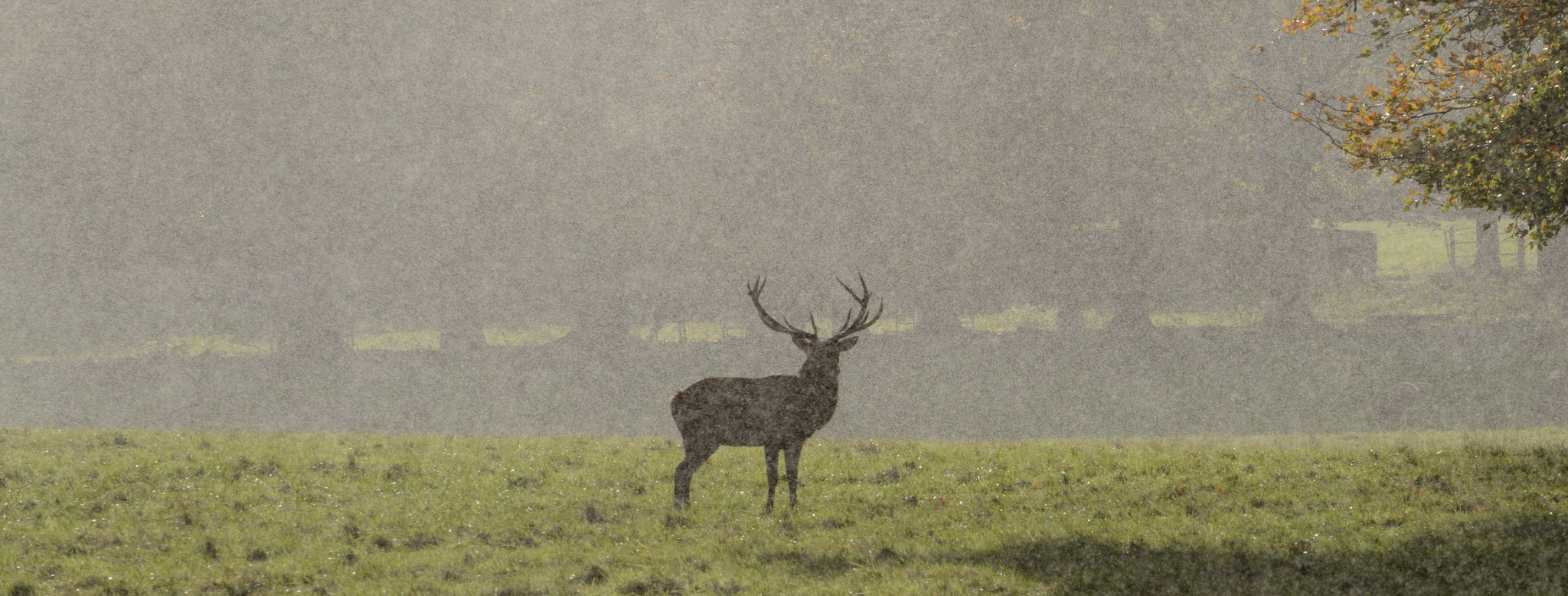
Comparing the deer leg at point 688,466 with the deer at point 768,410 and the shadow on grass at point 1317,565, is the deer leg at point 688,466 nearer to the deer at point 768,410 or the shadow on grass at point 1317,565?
the deer at point 768,410

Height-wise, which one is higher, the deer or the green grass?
the deer

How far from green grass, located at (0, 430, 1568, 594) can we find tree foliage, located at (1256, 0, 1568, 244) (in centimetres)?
370

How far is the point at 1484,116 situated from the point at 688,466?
418 inches

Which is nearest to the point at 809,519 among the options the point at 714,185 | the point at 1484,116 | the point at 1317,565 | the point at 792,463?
the point at 792,463

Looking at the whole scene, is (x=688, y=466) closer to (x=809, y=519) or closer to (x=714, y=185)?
(x=809, y=519)

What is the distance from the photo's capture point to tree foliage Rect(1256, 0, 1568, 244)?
1383 centimetres

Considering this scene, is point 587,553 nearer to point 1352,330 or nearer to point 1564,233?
point 1352,330

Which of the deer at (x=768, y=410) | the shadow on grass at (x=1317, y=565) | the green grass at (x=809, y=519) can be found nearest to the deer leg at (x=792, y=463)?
the deer at (x=768, y=410)

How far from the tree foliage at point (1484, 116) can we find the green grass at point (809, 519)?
3.70 metres

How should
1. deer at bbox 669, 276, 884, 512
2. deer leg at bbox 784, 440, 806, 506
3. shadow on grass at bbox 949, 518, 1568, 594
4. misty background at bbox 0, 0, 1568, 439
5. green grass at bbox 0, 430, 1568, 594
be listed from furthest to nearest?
misty background at bbox 0, 0, 1568, 439 → deer leg at bbox 784, 440, 806, 506 → deer at bbox 669, 276, 884, 512 → green grass at bbox 0, 430, 1568, 594 → shadow on grass at bbox 949, 518, 1568, 594

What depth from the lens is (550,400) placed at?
34.8 metres

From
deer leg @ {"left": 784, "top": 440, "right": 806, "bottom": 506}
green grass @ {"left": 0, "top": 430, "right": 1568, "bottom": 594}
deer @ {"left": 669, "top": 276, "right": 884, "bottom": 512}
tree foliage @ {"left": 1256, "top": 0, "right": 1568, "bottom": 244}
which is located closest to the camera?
green grass @ {"left": 0, "top": 430, "right": 1568, "bottom": 594}

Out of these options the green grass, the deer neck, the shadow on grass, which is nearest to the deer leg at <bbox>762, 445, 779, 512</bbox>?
the green grass

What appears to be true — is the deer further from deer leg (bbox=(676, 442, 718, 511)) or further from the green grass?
the green grass
